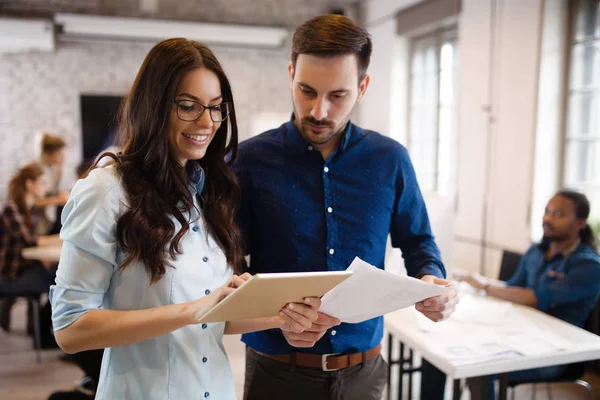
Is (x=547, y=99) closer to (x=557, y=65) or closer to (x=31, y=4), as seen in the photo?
(x=557, y=65)

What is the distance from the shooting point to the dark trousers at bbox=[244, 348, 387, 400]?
4.66ft

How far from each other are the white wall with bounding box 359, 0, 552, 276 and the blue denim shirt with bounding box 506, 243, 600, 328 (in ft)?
3.68

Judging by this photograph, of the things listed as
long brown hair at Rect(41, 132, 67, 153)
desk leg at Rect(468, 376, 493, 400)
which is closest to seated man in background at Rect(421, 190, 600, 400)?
desk leg at Rect(468, 376, 493, 400)

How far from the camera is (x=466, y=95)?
4.36 meters

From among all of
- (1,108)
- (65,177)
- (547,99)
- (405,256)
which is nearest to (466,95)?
(547,99)

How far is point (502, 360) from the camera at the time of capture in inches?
72.2

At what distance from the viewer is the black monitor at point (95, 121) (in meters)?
6.16

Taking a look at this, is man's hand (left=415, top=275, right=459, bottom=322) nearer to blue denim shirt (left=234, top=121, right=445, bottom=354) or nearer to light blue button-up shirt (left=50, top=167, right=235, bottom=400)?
blue denim shirt (left=234, top=121, right=445, bottom=354)

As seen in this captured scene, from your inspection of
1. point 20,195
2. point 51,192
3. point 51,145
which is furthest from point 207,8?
point 20,195

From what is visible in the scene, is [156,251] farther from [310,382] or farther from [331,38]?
[331,38]

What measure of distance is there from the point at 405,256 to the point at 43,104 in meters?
5.83

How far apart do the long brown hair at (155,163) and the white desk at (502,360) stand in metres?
1.16

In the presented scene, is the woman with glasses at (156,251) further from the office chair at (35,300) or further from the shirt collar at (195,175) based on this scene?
the office chair at (35,300)

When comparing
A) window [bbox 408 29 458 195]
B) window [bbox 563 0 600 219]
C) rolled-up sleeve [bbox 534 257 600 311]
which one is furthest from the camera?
window [bbox 408 29 458 195]
